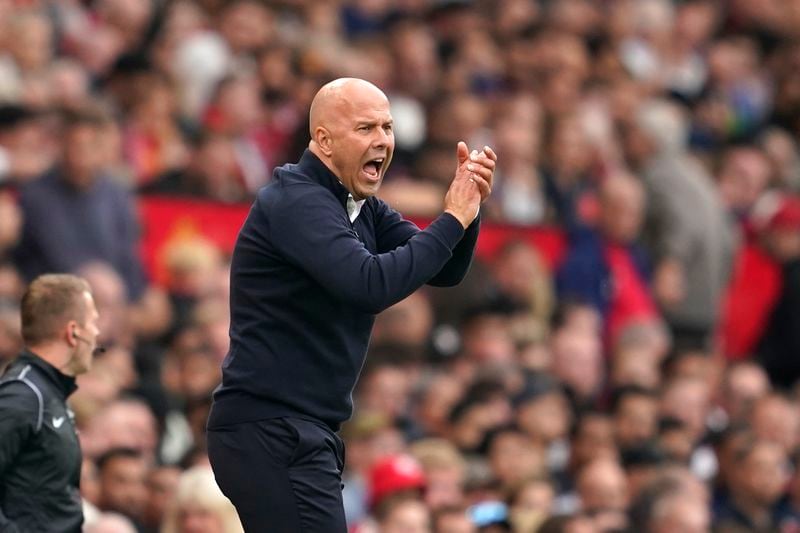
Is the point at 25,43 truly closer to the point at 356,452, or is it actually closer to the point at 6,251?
the point at 6,251

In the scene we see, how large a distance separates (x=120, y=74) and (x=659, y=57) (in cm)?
618

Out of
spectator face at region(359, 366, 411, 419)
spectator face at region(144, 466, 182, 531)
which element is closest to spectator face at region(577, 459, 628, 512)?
spectator face at region(359, 366, 411, 419)

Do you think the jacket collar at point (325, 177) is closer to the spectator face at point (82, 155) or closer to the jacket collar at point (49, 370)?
the jacket collar at point (49, 370)

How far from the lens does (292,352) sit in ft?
16.7

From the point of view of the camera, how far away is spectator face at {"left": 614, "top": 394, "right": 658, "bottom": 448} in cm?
1042

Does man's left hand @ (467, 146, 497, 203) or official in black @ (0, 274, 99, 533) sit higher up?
man's left hand @ (467, 146, 497, 203)

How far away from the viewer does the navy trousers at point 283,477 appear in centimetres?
504

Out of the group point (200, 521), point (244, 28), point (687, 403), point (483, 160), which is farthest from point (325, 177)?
point (244, 28)

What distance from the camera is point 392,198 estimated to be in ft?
35.7

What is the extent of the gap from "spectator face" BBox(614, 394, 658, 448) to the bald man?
5.46 m

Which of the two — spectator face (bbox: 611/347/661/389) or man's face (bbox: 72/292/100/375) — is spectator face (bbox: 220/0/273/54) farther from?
man's face (bbox: 72/292/100/375)

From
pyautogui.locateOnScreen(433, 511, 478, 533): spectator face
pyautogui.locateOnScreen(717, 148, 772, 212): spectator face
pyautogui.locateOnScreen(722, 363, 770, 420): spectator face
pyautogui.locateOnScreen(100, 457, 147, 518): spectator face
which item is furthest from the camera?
pyautogui.locateOnScreen(717, 148, 772, 212): spectator face

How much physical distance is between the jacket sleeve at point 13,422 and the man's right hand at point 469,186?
144 cm

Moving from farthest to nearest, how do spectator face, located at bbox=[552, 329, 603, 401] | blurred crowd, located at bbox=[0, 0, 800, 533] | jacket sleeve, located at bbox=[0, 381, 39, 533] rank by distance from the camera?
1. spectator face, located at bbox=[552, 329, 603, 401]
2. blurred crowd, located at bbox=[0, 0, 800, 533]
3. jacket sleeve, located at bbox=[0, 381, 39, 533]
